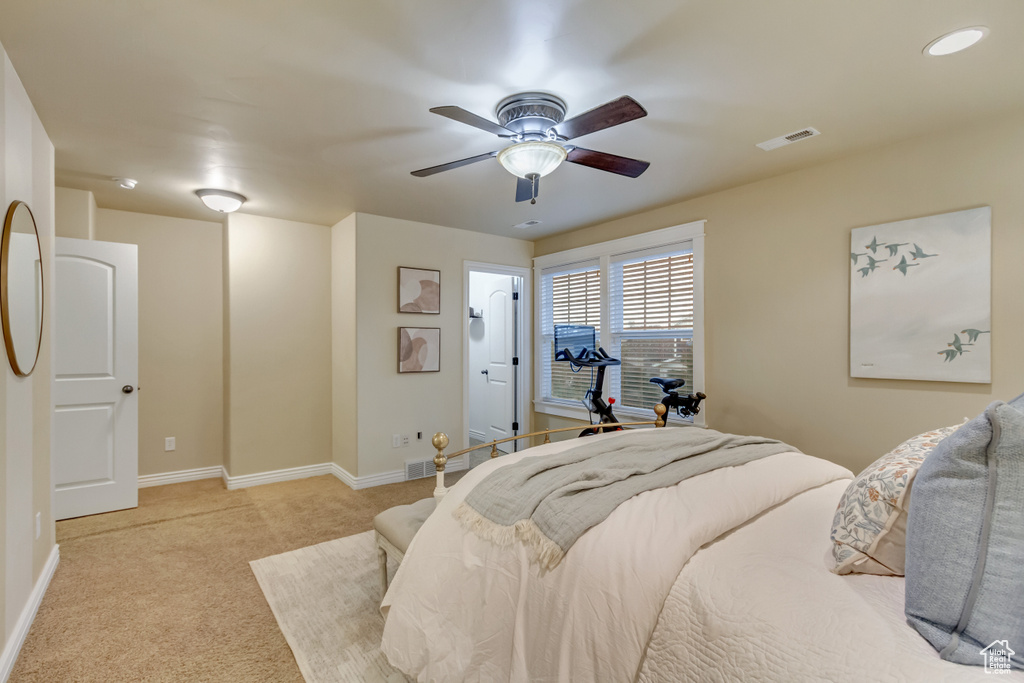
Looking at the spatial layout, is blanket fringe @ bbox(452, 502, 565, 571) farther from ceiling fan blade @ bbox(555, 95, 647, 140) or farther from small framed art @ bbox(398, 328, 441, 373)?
small framed art @ bbox(398, 328, 441, 373)

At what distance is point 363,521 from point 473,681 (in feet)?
7.68

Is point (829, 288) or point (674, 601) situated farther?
point (829, 288)

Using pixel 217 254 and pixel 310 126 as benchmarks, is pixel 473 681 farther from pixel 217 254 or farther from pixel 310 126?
pixel 217 254

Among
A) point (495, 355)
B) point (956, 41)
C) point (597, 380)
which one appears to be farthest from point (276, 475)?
point (956, 41)

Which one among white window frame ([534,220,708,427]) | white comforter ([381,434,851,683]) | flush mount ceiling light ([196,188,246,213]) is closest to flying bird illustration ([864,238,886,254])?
white window frame ([534,220,708,427])

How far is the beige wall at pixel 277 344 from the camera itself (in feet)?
14.6

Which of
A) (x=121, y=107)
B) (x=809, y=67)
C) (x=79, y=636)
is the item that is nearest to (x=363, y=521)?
(x=79, y=636)

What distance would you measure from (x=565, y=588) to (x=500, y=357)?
4535 millimetres

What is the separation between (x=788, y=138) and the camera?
2.78 m

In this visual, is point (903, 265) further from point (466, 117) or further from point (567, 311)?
point (567, 311)

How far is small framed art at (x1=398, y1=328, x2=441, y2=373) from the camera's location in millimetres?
4621

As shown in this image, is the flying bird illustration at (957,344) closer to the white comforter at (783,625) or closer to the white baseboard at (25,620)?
the white comforter at (783,625)

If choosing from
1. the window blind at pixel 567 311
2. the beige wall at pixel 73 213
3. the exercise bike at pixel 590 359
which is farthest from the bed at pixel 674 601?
the beige wall at pixel 73 213

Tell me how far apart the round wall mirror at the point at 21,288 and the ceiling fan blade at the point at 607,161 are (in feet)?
8.10
